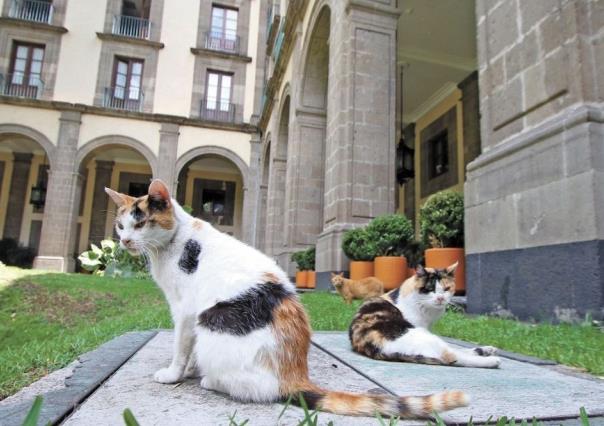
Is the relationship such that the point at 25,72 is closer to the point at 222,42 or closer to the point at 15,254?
the point at 15,254

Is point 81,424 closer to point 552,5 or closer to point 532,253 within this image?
point 532,253

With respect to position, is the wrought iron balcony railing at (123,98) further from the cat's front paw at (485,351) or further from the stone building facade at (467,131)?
the cat's front paw at (485,351)

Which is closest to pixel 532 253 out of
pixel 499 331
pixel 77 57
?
pixel 499 331

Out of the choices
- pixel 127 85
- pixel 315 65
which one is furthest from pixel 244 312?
pixel 127 85

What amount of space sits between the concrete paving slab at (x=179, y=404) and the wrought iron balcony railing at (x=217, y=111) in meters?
17.2

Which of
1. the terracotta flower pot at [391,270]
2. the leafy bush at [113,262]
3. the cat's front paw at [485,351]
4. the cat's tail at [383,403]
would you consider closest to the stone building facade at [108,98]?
the leafy bush at [113,262]

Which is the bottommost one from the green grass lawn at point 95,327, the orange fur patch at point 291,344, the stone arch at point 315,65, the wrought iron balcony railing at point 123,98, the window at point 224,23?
the green grass lawn at point 95,327

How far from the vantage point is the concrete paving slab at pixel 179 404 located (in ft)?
3.63

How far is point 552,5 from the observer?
10.3 ft

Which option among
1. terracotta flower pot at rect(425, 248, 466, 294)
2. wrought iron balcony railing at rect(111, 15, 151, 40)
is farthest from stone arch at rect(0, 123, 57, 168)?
terracotta flower pot at rect(425, 248, 466, 294)

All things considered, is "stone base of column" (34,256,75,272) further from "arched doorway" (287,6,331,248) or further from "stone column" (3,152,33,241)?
"arched doorway" (287,6,331,248)

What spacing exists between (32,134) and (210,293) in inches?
700

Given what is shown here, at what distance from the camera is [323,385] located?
4.99 feet

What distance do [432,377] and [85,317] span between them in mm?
5607
